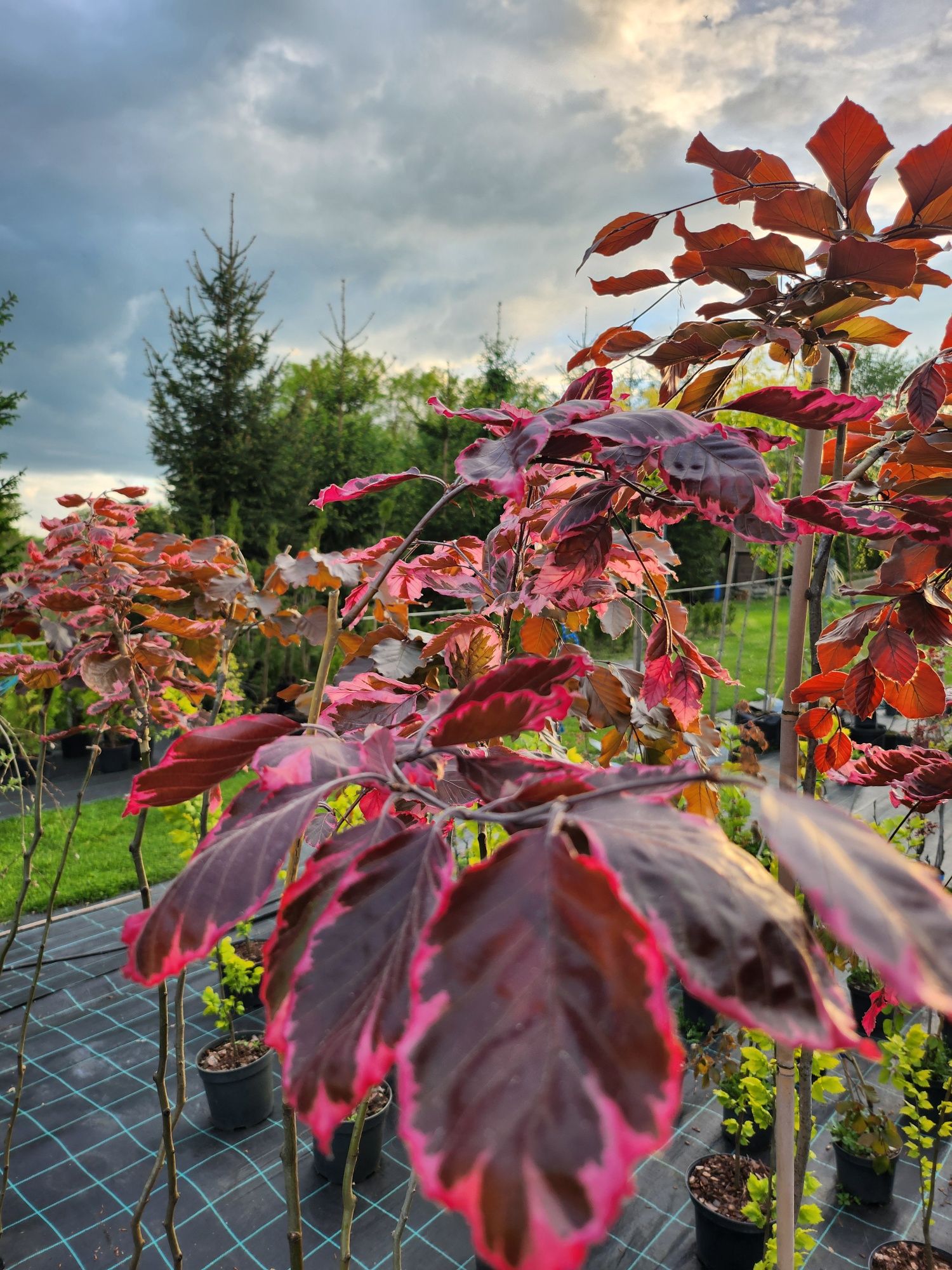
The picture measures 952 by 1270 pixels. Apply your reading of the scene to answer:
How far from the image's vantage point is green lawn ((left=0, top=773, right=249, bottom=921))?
12.3 feet

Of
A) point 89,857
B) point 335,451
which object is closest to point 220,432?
point 335,451

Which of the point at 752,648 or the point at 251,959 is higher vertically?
the point at 752,648

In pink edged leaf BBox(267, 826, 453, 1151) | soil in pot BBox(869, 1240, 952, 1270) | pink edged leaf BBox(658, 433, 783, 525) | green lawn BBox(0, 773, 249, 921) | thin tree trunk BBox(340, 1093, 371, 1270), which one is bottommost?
A: green lawn BBox(0, 773, 249, 921)

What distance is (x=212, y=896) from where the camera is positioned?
1.26ft

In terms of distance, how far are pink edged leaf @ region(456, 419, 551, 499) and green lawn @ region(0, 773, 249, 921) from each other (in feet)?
10.3

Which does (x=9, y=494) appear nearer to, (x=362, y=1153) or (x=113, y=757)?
(x=113, y=757)

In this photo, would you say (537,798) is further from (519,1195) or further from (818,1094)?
(818,1094)

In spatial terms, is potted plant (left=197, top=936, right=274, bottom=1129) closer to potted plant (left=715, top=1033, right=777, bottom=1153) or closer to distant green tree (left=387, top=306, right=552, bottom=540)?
potted plant (left=715, top=1033, right=777, bottom=1153)

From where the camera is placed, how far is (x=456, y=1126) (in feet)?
0.81

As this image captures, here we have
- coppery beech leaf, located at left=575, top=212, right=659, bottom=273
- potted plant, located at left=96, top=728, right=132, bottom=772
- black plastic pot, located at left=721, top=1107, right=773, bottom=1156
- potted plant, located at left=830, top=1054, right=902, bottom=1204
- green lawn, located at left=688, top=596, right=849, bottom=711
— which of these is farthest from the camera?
green lawn, located at left=688, top=596, right=849, bottom=711

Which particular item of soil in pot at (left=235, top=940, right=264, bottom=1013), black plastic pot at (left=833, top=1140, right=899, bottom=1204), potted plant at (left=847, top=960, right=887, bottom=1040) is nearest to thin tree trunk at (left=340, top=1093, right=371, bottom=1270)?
black plastic pot at (left=833, top=1140, right=899, bottom=1204)

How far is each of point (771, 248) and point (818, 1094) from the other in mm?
1586

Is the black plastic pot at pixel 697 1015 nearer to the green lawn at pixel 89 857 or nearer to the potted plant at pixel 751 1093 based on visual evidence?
the potted plant at pixel 751 1093

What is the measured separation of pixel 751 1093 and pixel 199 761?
163 cm
